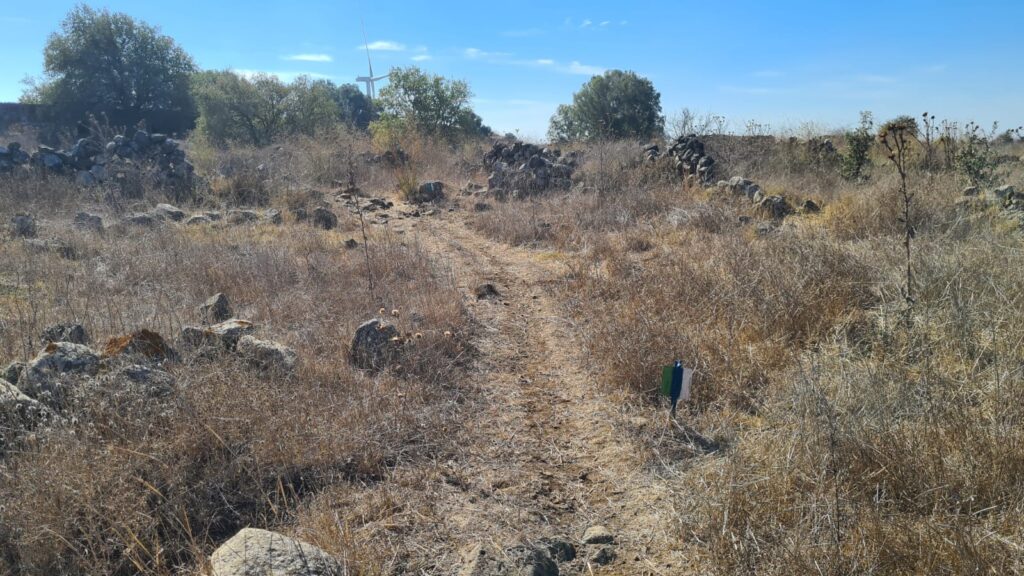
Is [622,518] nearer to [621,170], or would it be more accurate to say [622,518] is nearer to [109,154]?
[621,170]

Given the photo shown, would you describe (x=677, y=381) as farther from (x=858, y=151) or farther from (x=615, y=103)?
(x=615, y=103)

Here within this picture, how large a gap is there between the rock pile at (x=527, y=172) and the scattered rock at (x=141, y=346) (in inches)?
331

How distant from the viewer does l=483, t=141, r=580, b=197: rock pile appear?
11875mm

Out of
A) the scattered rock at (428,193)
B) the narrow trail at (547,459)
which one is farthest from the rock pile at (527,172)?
the narrow trail at (547,459)

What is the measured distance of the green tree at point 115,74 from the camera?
1033 inches

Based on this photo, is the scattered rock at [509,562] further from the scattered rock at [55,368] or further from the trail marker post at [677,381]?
the scattered rock at [55,368]

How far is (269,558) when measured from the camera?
2105 mm

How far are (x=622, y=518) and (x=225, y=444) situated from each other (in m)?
1.97

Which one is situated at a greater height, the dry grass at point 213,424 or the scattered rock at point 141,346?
the scattered rock at point 141,346

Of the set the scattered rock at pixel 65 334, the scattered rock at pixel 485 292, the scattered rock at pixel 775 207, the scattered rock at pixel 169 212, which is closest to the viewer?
the scattered rock at pixel 65 334

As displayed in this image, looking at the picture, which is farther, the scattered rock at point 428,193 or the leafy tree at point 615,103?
the leafy tree at point 615,103

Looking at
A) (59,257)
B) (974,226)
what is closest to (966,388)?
(974,226)

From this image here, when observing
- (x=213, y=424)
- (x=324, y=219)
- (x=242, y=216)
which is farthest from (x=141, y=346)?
(x=242, y=216)

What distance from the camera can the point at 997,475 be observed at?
228 centimetres
